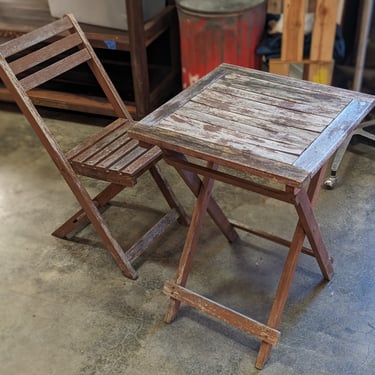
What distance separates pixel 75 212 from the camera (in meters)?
2.63

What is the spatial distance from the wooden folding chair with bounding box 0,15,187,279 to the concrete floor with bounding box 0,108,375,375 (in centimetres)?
15

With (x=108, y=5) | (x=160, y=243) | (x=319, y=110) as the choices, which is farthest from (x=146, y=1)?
(x=319, y=110)

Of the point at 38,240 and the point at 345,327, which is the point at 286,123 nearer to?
the point at 345,327

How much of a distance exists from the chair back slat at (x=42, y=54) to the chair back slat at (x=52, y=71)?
4cm

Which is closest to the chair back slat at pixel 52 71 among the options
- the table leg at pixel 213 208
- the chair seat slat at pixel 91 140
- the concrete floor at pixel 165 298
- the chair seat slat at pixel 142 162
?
the chair seat slat at pixel 91 140

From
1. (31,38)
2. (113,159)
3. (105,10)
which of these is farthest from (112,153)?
(105,10)

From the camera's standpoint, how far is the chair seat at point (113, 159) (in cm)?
204

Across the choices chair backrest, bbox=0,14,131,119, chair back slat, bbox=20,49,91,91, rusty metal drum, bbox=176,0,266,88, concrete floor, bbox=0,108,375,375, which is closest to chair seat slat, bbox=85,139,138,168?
chair backrest, bbox=0,14,131,119

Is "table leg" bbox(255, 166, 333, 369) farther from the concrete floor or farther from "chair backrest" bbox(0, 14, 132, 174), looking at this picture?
"chair backrest" bbox(0, 14, 132, 174)

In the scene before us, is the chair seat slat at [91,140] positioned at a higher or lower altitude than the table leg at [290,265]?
higher

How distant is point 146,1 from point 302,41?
0.92 m

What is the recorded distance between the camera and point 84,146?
7.30ft

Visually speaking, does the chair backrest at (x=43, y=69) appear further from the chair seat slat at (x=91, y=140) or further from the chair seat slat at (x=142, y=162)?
the chair seat slat at (x=142, y=162)

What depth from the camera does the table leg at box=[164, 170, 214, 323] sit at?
1964 mm
